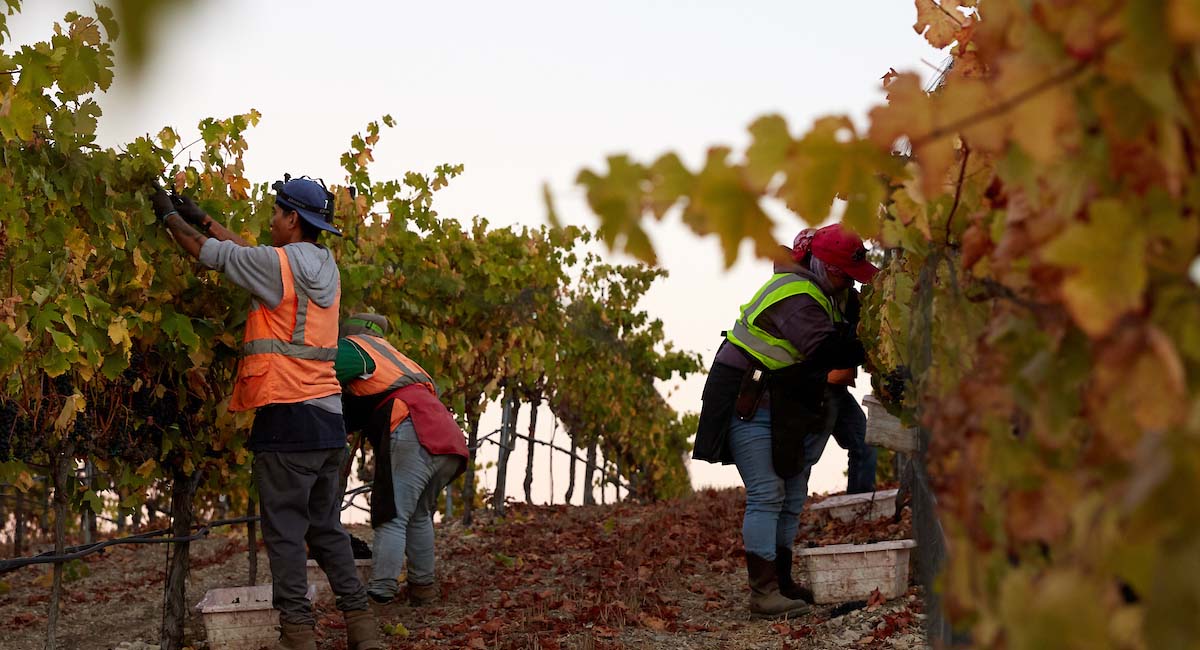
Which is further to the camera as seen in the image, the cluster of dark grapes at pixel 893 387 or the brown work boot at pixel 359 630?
the brown work boot at pixel 359 630

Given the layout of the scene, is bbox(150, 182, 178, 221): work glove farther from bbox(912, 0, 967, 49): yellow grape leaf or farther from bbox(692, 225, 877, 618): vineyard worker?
bbox(912, 0, 967, 49): yellow grape leaf

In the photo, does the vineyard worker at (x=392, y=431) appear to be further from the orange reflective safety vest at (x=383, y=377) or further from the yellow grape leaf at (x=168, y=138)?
the yellow grape leaf at (x=168, y=138)

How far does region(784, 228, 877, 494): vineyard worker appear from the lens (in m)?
5.45

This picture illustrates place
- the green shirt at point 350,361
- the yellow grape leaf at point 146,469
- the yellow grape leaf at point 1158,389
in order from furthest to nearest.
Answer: the green shirt at point 350,361 < the yellow grape leaf at point 146,469 < the yellow grape leaf at point 1158,389

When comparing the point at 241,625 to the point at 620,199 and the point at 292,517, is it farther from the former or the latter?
the point at 620,199

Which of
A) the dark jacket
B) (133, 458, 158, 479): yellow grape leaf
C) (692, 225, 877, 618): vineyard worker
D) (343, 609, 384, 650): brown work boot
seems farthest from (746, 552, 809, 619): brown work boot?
(133, 458, 158, 479): yellow grape leaf

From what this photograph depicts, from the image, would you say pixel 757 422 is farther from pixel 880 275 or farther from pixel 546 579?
pixel 546 579

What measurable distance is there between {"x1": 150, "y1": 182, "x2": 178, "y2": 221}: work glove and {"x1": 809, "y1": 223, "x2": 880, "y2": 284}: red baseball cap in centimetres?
284

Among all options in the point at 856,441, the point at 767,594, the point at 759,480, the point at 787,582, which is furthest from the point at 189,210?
the point at 856,441

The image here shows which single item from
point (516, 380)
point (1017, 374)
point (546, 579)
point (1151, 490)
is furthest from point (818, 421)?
point (516, 380)

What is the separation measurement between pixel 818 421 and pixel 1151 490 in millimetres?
4627

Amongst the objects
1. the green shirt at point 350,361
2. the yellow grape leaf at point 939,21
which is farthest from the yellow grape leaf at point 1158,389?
the green shirt at point 350,361

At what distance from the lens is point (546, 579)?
25.8ft

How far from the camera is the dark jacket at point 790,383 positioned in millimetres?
5180
